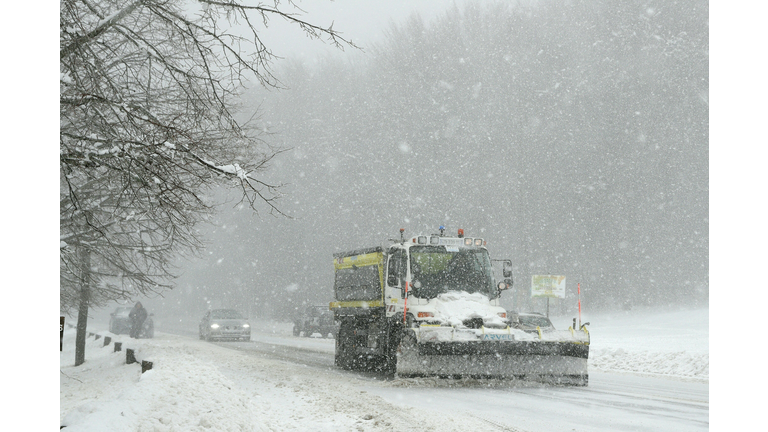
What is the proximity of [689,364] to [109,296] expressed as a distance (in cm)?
1221

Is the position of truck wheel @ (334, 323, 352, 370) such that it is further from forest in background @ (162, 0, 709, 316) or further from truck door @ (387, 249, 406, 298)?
forest in background @ (162, 0, 709, 316)

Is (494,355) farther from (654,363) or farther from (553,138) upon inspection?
(553,138)

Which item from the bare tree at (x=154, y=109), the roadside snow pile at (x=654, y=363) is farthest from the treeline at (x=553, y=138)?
the bare tree at (x=154, y=109)

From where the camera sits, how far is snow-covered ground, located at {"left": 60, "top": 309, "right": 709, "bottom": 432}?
624 centimetres

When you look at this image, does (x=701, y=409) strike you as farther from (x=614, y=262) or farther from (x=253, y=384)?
(x=614, y=262)

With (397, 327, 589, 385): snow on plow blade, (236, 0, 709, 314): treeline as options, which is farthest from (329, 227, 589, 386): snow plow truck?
(236, 0, 709, 314): treeline

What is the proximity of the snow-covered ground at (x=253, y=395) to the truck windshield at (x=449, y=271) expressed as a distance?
1.94 meters

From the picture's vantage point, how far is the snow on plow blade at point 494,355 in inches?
440

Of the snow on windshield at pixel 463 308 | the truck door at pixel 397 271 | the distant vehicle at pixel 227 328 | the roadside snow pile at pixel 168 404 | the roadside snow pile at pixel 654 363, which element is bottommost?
the distant vehicle at pixel 227 328

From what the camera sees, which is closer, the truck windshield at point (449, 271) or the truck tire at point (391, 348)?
the truck tire at point (391, 348)

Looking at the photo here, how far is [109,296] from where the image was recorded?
12.8 m

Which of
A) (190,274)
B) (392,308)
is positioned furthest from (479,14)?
(190,274)

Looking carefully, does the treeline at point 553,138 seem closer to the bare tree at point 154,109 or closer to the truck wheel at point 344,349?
the truck wheel at point 344,349

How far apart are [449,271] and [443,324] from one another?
146cm
